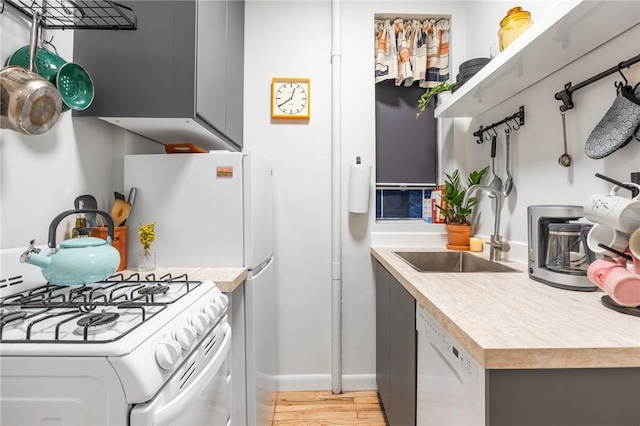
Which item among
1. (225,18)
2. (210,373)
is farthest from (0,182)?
(225,18)

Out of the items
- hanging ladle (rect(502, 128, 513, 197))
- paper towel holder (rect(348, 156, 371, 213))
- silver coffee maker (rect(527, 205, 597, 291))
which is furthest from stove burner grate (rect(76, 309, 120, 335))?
hanging ladle (rect(502, 128, 513, 197))

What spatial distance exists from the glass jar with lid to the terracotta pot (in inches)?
40.7

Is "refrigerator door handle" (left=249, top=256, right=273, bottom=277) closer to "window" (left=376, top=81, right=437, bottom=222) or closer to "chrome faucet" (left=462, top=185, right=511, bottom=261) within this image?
"window" (left=376, top=81, right=437, bottom=222)

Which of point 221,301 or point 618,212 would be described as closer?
point 618,212

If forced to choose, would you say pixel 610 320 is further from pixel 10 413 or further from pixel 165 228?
pixel 165 228

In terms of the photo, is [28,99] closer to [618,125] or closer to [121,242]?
[121,242]

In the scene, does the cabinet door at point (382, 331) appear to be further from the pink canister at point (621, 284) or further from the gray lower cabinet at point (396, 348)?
the pink canister at point (621, 284)

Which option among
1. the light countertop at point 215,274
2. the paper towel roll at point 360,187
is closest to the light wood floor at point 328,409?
the light countertop at point 215,274

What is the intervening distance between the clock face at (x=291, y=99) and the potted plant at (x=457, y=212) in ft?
3.61

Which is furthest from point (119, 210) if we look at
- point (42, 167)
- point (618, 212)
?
point (618, 212)

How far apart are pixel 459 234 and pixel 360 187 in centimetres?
70

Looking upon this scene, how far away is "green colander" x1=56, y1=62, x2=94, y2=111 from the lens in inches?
45.2

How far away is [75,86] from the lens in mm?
1202

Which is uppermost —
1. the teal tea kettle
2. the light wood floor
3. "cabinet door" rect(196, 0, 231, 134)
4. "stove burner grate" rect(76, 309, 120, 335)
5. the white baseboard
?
"cabinet door" rect(196, 0, 231, 134)
